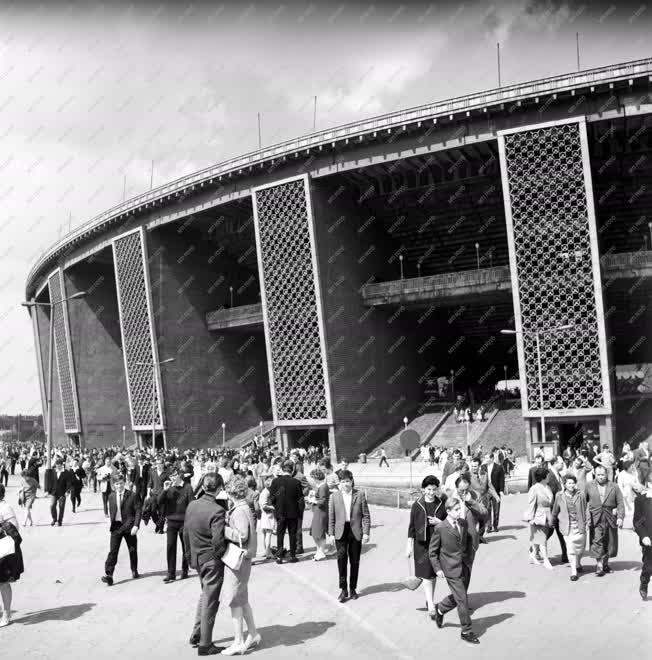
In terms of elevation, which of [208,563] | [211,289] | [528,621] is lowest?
[528,621]

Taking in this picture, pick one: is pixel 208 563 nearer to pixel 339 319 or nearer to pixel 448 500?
pixel 448 500

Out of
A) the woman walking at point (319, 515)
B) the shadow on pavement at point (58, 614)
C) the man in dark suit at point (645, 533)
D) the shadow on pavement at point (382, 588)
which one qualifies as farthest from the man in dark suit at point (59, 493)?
the man in dark suit at point (645, 533)

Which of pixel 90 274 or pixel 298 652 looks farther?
pixel 90 274

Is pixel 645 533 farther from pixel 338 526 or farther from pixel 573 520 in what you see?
pixel 338 526

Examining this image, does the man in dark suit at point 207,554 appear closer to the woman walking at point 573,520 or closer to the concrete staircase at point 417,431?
the woman walking at point 573,520

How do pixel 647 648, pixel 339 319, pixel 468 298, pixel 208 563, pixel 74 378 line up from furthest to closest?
pixel 74 378
pixel 468 298
pixel 339 319
pixel 208 563
pixel 647 648

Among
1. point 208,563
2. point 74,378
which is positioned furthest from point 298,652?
point 74,378

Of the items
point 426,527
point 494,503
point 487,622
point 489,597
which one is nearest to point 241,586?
point 426,527

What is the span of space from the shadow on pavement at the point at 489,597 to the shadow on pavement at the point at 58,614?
4.51m

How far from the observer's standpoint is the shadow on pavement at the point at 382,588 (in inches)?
373

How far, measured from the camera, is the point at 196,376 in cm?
4881

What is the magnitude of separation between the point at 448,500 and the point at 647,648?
2.23 metres

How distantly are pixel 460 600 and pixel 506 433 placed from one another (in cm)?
3566

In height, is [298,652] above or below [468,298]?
below
